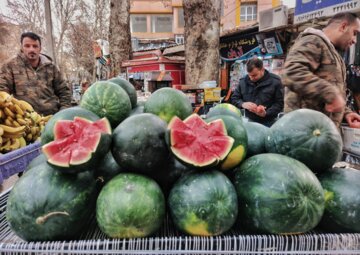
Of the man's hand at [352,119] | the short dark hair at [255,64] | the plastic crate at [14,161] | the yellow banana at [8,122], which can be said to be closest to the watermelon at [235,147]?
the plastic crate at [14,161]

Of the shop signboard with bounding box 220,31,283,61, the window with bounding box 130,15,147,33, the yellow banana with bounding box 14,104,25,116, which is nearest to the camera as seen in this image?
the yellow banana with bounding box 14,104,25,116

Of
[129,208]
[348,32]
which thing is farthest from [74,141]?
[348,32]

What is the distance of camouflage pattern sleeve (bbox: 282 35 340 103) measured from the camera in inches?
105

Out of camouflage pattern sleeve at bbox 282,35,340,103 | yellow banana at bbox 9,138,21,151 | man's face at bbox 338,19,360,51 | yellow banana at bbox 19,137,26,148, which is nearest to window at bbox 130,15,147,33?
yellow banana at bbox 19,137,26,148

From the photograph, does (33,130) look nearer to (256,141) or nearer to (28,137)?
(28,137)

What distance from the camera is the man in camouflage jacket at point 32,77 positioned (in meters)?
4.12

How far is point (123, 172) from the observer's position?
1.31 metres

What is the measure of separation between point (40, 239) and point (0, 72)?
402 centimetres

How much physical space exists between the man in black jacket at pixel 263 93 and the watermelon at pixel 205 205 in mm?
3468

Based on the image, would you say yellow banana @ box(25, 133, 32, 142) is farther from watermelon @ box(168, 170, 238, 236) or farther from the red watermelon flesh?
watermelon @ box(168, 170, 238, 236)

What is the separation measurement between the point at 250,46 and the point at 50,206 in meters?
10.3

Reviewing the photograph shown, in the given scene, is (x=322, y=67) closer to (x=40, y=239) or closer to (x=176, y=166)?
(x=176, y=166)

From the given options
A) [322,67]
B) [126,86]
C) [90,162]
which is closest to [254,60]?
[322,67]

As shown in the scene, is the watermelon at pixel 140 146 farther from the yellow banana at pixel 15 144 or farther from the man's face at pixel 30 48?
the man's face at pixel 30 48
